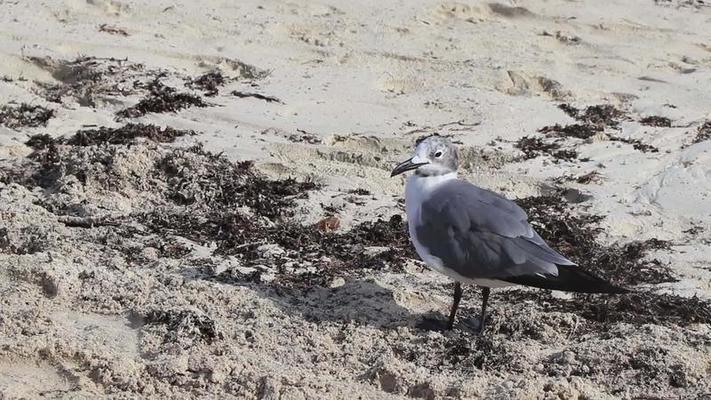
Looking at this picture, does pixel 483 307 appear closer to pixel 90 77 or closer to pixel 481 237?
pixel 481 237

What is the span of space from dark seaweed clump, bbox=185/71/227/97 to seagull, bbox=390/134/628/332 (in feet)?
7.81

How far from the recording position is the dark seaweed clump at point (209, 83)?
6.26 m

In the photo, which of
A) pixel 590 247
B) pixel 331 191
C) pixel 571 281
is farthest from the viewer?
pixel 331 191

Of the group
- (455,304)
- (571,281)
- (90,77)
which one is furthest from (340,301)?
(90,77)

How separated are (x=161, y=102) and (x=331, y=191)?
1352 mm

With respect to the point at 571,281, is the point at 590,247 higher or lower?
lower

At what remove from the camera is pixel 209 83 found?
6.32 metres

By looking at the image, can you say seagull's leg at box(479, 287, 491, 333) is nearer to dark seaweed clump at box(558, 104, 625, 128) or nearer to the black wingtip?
the black wingtip

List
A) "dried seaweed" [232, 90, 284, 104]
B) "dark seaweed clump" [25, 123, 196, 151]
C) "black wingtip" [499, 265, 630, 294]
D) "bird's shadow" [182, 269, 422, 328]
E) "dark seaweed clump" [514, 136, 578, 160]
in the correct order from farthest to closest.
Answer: "dried seaweed" [232, 90, 284, 104], "dark seaweed clump" [514, 136, 578, 160], "dark seaweed clump" [25, 123, 196, 151], "bird's shadow" [182, 269, 422, 328], "black wingtip" [499, 265, 630, 294]

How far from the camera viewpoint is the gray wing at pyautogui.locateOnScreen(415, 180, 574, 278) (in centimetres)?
383

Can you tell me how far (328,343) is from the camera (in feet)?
12.7

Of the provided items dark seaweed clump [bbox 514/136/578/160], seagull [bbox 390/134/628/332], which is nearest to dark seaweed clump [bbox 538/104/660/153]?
dark seaweed clump [bbox 514/136/578/160]

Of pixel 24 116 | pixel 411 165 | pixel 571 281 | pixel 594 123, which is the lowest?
pixel 24 116

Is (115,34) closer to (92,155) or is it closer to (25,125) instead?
(25,125)
